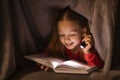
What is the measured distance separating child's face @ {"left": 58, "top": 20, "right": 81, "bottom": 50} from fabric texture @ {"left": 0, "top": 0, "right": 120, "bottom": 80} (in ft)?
0.20

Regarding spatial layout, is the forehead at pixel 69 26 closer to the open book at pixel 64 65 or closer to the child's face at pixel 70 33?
the child's face at pixel 70 33

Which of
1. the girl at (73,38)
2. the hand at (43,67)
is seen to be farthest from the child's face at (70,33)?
the hand at (43,67)

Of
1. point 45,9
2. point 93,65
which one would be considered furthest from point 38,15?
point 93,65

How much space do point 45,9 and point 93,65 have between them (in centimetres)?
31

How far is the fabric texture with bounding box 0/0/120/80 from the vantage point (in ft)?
3.53

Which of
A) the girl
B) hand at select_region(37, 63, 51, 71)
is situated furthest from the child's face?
hand at select_region(37, 63, 51, 71)

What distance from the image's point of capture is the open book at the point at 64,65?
1.13 m

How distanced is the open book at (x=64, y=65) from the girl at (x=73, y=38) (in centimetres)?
3

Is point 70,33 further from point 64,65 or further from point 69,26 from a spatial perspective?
point 64,65

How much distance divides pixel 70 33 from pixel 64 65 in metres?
0.15

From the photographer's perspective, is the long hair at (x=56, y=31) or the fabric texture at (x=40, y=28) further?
the long hair at (x=56, y=31)

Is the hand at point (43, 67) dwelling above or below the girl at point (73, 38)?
below

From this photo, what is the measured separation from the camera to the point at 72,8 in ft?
3.81

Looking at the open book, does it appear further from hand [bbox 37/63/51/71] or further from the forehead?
the forehead
